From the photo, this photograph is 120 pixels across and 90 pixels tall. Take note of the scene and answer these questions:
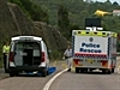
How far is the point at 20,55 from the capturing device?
2700cm

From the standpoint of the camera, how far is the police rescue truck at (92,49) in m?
32.0

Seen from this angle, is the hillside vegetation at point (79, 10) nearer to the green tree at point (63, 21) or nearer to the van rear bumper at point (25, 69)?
the green tree at point (63, 21)

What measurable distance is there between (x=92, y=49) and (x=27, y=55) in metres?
6.50

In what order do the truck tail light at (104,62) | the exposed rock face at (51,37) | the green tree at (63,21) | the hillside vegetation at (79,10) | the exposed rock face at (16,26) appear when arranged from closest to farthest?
the truck tail light at (104,62), the exposed rock face at (16,26), the exposed rock face at (51,37), the green tree at (63,21), the hillside vegetation at (79,10)

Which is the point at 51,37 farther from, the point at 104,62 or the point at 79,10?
the point at 79,10

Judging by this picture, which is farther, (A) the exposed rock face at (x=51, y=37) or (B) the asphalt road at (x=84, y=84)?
(A) the exposed rock face at (x=51, y=37)

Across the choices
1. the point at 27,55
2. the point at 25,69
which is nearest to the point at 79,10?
the point at 27,55

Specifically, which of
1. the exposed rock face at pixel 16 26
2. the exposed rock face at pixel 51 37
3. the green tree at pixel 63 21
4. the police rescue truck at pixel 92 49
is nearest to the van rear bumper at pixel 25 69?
the police rescue truck at pixel 92 49

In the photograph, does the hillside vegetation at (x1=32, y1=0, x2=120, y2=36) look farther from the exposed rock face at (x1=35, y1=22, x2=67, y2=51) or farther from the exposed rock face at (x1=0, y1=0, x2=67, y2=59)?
the exposed rock face at (x1=0, y1=0, x2=67, y2=59)

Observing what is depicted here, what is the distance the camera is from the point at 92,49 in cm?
3238

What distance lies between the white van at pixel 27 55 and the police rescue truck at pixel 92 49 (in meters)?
5.67

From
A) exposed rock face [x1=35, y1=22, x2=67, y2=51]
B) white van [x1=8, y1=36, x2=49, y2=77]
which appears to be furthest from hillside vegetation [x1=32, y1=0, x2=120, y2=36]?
white van [x1=8, y1=36, x2=49, y2=77]

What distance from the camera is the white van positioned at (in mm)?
26469

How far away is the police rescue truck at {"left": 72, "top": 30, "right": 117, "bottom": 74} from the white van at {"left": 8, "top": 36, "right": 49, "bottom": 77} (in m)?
5.67
